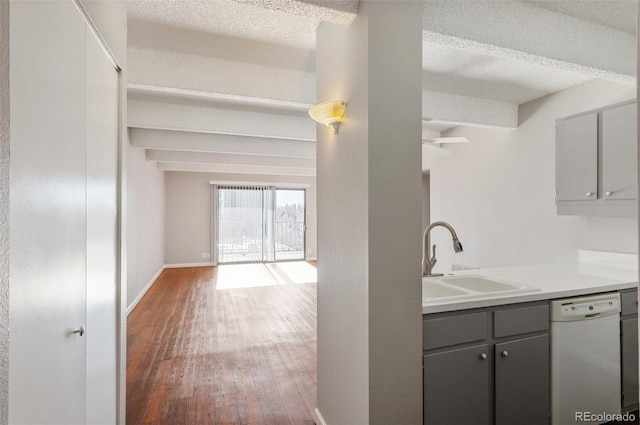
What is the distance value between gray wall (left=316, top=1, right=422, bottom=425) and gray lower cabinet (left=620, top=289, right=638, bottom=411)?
156cm

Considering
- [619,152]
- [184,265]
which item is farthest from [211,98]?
[184,265]

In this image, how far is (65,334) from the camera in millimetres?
1096

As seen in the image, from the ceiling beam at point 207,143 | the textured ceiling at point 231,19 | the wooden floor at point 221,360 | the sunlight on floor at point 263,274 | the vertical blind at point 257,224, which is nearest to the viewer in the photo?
the textured ceiling at point 231,19

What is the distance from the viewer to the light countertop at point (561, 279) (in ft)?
5.43

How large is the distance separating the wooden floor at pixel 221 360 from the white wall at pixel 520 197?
2576 millimetres

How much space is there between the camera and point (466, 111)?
360cm

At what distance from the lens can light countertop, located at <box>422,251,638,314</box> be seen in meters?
1.65

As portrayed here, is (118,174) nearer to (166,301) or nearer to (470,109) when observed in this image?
(470,109)

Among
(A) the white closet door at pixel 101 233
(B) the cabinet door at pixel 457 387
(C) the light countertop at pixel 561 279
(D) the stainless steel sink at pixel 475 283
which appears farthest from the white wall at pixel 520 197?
(A) the white closet door at pixel 101 233

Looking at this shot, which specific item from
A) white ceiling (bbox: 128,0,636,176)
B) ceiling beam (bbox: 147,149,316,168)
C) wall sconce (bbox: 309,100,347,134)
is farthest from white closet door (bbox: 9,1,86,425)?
ceiling beam (bbox: 147,149,316,168)

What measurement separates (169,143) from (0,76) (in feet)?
13.5

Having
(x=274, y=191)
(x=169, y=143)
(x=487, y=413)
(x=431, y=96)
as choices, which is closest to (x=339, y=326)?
(x=487, y=413)

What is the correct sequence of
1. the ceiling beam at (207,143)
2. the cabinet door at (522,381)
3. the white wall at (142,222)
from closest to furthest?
the cabinet door at (522,381)
the ceiling beam at (207,143)
the white wall at (142,222)

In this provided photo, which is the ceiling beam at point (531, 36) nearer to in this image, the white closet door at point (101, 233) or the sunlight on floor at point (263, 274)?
the white closet door at point (101, 233)
